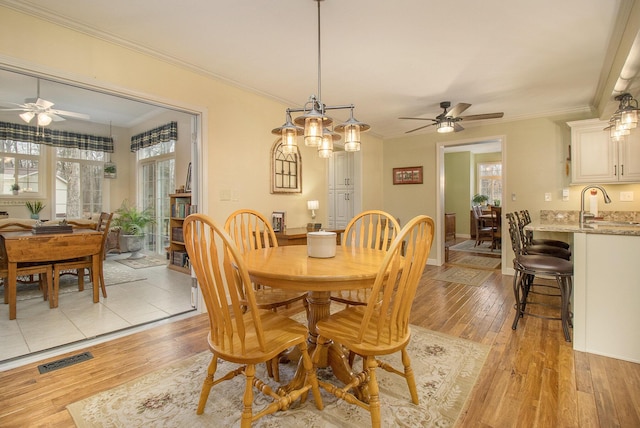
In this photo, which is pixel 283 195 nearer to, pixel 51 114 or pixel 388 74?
pixel 388 74

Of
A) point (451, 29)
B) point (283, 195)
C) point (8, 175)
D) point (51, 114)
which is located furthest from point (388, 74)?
point (8, 175)

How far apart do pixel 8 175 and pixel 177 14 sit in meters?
5.91

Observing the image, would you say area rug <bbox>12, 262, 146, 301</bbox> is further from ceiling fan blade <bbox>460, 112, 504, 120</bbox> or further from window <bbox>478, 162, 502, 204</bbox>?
window <bbox>478, 162, 502, 204</bbox>

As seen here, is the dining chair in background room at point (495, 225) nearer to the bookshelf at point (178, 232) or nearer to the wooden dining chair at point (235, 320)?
the bookshelf at point (178, 232)

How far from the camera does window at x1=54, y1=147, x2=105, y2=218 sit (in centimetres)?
626

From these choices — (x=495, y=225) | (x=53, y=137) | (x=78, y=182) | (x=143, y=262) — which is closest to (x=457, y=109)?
(x=495, y=225)

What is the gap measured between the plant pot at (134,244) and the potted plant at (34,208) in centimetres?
147

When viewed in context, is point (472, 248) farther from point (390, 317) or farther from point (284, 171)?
point (390, 317)

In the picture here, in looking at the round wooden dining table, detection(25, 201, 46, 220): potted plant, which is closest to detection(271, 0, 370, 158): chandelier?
the round wooden dining table

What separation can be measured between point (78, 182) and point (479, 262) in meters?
8.04

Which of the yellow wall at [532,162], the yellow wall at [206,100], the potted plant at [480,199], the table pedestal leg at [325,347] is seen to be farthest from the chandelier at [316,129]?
the potted plant at [480,199]

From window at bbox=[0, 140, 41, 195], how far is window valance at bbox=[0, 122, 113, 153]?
0.33 m

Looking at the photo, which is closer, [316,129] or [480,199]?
[316,129]

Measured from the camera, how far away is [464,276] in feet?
14.8
